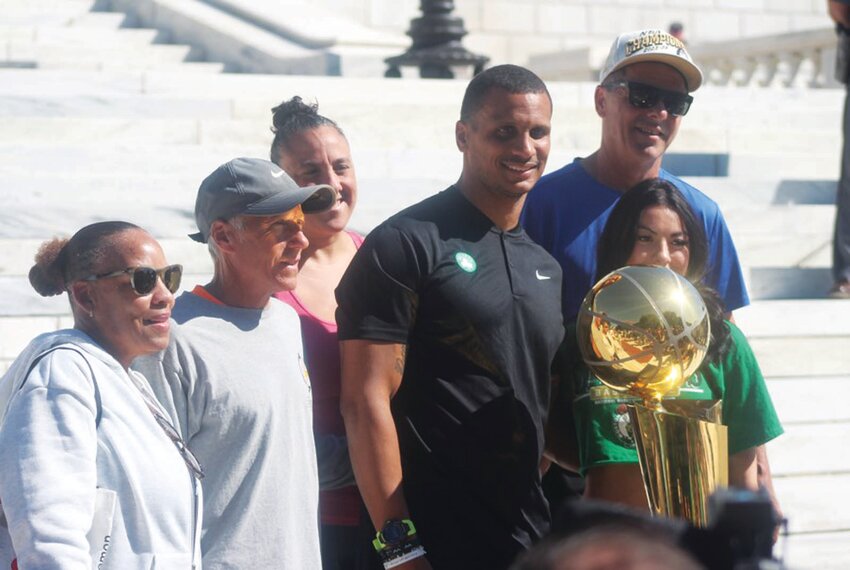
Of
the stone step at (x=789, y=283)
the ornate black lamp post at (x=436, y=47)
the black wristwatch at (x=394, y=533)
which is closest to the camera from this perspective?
the black wristwatch at (x=394, y=533)

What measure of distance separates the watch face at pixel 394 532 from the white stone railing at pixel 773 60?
38.0 feet

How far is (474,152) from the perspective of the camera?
396cm

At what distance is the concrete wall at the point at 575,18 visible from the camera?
59.3 ft

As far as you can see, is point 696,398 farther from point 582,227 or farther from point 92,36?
point 92,36

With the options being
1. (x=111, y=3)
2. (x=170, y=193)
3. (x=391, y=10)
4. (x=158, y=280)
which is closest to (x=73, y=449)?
(x=158, y=280)

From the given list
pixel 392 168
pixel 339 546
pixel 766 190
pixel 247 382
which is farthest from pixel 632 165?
pixel 766 190

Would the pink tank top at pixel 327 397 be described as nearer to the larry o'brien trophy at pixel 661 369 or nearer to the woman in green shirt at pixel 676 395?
the woman in green shirt at pixel 676 395

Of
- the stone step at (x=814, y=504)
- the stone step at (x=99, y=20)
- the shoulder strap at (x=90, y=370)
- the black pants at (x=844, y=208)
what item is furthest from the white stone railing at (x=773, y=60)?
the shoulder strap at (x=90, y=370)

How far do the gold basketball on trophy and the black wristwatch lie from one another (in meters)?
0.61

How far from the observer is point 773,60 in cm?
1506

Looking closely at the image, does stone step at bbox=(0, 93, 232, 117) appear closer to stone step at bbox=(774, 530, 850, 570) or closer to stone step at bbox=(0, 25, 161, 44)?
stone step at bbox=(0, 25, 161, 44)

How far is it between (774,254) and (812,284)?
16.1 inches

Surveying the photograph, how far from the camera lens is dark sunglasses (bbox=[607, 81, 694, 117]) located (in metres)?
4.49

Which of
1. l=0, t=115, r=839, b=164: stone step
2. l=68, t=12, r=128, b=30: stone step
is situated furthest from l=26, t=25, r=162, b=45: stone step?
l=0, t=115, r=839, b=164: stone step
